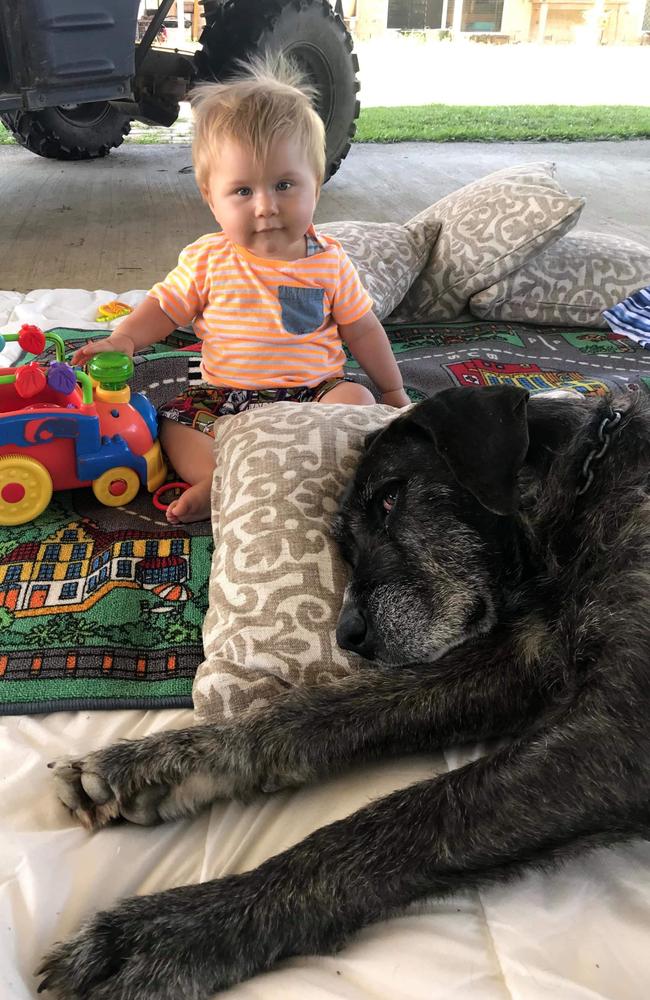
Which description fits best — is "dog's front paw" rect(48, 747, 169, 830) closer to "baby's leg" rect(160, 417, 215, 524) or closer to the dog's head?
the dog's head

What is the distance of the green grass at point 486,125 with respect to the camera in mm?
10633

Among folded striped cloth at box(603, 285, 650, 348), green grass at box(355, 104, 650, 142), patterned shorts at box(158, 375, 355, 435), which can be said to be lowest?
green grass at box(355, 104, 650, 142)

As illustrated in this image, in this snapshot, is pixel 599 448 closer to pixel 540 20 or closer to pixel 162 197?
pixel 162 197

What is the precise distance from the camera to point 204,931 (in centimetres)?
137

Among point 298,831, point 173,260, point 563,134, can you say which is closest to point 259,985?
point 298,831

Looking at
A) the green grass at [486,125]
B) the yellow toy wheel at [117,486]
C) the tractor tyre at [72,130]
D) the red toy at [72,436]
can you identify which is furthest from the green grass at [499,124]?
the yellow toy wheel at [117,486]

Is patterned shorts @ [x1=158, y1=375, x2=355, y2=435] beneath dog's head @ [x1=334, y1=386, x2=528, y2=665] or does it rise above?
beneath

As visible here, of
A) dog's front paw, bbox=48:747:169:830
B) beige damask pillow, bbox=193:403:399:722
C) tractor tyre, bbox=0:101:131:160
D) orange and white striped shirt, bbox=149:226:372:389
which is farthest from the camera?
tractor tyre, bbox=0:101:131:160

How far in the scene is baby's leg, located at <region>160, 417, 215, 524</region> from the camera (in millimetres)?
2598

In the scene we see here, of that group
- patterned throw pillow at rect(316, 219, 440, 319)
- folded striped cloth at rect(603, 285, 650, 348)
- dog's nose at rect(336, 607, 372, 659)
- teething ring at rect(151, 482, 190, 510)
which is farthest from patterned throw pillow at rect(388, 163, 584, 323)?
dog's nose at rect(336, 607, 372, 659)

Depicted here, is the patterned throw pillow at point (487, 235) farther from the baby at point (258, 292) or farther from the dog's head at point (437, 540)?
the dog's head at point (437, 540)

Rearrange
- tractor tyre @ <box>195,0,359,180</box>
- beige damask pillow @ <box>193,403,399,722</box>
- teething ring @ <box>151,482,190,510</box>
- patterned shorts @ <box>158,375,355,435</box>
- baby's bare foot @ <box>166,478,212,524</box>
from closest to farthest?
beige damask pillow @ <box>193,403,399,722</box> → baby's bare foot @ <box>166,478,212,524</box> → teething ring @ <box>151,482,190,510</box> → patterned shorts @ <box>158,375,355,435</box> → tractor tyre @ <box>195,0,359,180</box>

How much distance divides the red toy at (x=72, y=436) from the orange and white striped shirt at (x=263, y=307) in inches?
16.1

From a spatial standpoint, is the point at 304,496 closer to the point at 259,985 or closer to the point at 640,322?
the point at 259,985
